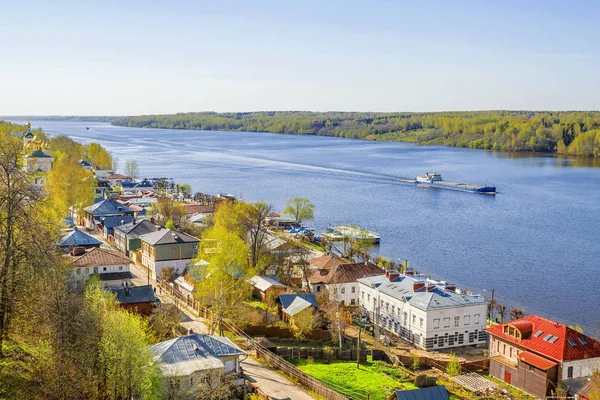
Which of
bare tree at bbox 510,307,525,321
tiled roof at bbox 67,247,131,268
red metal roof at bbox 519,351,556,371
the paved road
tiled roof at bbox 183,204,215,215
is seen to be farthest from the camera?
tiled roof at bbox 183,204,215,215

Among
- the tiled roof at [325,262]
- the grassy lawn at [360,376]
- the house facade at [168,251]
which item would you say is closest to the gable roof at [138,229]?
the house facade at [168,251]

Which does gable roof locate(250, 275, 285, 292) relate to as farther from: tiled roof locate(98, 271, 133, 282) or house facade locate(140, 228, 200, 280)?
tiled roof locate(98, 271, 133, 282)

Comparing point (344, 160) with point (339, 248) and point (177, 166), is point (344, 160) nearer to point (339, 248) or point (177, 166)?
point (177, 166)

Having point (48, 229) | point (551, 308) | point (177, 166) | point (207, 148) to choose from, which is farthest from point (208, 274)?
point (207, 148)

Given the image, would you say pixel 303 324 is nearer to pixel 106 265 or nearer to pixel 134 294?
pixel 134 294

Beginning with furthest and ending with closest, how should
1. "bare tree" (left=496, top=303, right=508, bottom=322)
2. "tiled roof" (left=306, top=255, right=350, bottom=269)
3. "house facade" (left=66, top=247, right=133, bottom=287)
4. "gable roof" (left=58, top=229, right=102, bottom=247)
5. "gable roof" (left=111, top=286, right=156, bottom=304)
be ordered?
"tiled roof" (left=306, top=255, right=350, bottom=269)
"gable roof" (left=58, top=229, right=102, bottom=247)
"bare tree" (left=496, top=303, right=508, bottom=322)
"house facade" (left=66, top=247, right=133, bottom=287)
"gable roof" (left=111, top=286, right=156, bottom=304)

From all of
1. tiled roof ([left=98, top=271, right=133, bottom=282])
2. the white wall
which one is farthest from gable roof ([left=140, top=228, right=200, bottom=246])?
the white wall
